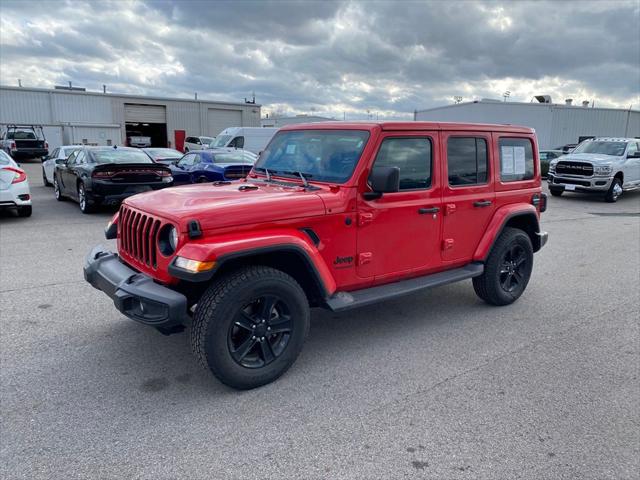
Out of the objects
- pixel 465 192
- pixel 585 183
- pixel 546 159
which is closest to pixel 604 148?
pixel 585 183

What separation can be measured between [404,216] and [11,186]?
8493mm

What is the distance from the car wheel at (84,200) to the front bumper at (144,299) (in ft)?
24.7

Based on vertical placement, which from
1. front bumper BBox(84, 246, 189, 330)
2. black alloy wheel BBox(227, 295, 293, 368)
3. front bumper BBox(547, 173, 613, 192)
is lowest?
black alloy wheel BBox(227, 295, 293, 368)

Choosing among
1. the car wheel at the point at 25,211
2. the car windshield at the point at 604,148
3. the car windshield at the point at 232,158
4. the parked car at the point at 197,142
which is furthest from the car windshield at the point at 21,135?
the car windshield at the point at 604,148

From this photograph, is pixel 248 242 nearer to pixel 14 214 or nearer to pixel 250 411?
pixel 250 411

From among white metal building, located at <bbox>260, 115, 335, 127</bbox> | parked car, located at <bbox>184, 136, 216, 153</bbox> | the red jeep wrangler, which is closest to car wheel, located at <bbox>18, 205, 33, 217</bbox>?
the red jeep wrangler

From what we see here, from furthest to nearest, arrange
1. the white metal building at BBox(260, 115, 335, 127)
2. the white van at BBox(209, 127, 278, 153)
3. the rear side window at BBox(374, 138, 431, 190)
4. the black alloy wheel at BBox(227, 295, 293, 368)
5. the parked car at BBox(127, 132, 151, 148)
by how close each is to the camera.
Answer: the white metal building at BBox(260, 115, 335, 127), the parked car at BBox(127, 132, 151, 148), the white van at BBox(209, 127, 278, 153), the rear side window at BBox(374, 138, 431, 190), the black alloy wheel at BBox(227, 295, 293, 368)

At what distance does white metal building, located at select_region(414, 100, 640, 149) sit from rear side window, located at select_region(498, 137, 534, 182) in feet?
95.2

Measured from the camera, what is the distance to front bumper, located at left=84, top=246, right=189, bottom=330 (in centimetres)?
303

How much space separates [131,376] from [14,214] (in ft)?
28.6

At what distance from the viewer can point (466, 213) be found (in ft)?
15.2

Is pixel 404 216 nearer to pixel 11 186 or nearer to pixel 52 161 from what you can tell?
pixel 11 186

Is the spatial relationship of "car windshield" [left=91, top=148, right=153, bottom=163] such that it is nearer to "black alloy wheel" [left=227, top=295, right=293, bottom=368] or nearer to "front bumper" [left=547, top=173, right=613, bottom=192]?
"black alloy wheel" [left=227, top=295, right=293, bottom=368]

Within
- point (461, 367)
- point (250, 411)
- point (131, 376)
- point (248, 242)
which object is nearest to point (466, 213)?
point (461, 367)
